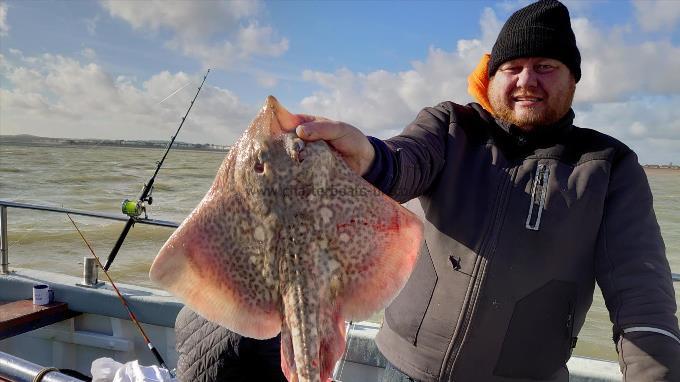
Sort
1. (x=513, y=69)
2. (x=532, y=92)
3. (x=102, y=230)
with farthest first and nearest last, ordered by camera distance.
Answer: (x=102, y=230)
(x=513, y=69)
(x=532, y=92)

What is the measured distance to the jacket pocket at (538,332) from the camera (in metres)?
2.12

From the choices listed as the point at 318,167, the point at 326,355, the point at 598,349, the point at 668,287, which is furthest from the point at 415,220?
the point at 598,349

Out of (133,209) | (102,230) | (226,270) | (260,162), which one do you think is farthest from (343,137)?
(102,230)

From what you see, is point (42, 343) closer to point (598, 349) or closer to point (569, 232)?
point (569, 232)

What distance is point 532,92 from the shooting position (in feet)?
7.43

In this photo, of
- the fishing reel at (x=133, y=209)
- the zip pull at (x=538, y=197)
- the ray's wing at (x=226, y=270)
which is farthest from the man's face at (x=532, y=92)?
the fishing reel at (x=133, y=209)

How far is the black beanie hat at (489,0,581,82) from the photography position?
7.55 feet

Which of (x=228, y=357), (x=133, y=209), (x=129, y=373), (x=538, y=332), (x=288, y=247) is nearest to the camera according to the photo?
(x=288, y=247)

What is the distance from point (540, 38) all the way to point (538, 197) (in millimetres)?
778

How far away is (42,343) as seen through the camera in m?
4.97

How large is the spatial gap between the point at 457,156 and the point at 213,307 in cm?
127

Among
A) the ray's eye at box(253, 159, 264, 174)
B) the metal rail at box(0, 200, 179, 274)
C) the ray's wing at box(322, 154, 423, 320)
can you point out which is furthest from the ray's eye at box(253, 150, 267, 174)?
the metal rail at box(0, 200, 179, 274)

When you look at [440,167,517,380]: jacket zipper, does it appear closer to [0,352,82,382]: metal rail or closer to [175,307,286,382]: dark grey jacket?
[175,307,286,382]: dark grey jacket

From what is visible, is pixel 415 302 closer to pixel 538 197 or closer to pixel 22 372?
pixel 538 197
